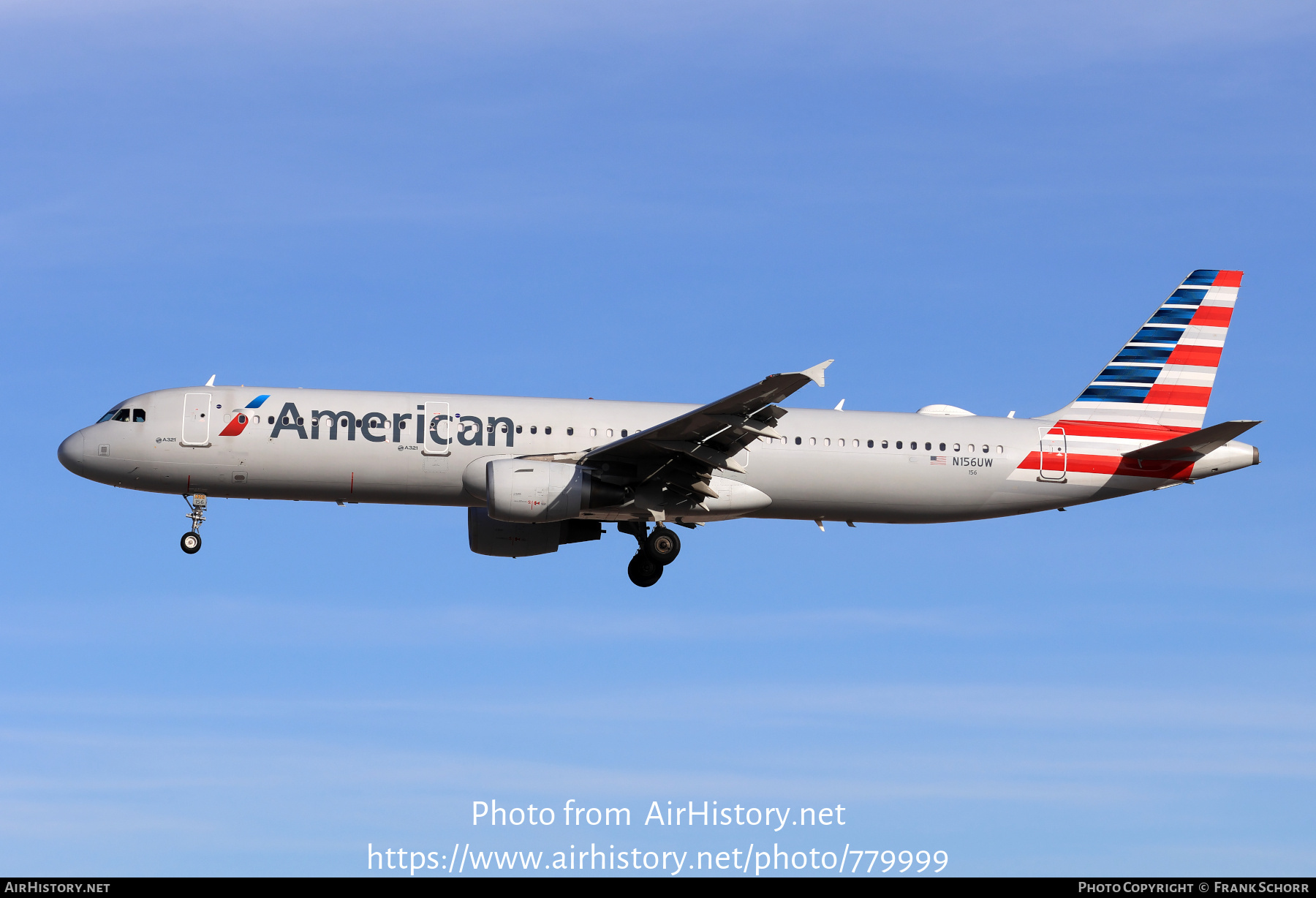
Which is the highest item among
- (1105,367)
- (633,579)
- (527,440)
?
(1105,367)

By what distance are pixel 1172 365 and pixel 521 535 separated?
17.2 m

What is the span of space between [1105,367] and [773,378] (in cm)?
1183

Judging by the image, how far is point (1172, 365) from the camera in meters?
36.1

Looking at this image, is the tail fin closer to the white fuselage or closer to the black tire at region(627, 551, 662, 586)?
the white fuselage

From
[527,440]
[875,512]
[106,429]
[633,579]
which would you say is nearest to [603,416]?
[527,440]

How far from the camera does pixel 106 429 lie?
32312mm

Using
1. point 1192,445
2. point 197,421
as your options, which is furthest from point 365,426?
point 1192,445

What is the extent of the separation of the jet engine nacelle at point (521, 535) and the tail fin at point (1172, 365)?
12.0 metres

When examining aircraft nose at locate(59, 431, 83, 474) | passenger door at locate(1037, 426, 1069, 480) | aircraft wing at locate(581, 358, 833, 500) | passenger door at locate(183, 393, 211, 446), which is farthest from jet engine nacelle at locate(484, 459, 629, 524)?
passenger door at locate(1037, 426, 1069, 480)

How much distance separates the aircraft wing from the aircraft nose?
38.0ft

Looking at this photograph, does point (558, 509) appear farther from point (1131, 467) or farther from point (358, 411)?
point (1131, 467)

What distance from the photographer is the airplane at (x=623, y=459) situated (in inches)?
1236

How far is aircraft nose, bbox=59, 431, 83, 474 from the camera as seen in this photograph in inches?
1270

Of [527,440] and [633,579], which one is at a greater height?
[527,440]
